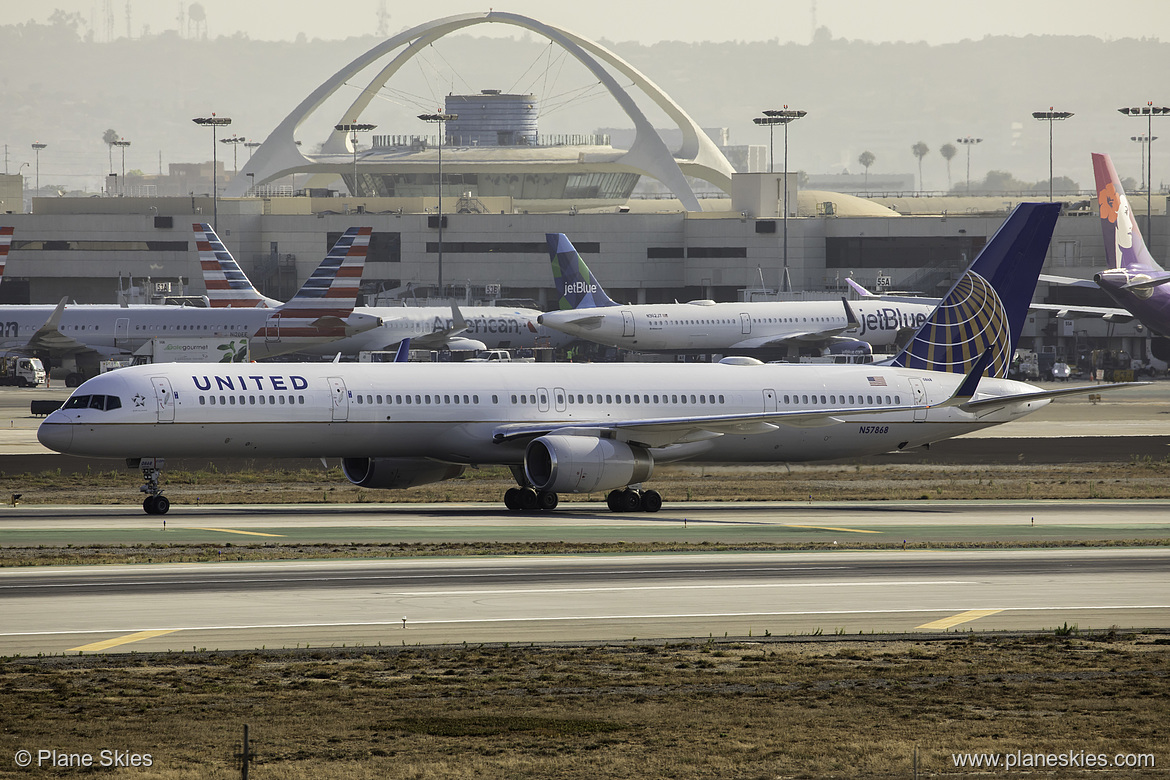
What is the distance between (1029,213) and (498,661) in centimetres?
3639

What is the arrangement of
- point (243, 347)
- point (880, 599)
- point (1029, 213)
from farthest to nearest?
point (243, 347), point (1029, 213), point (880, 599)

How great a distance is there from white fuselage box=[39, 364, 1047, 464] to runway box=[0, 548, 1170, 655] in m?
10.7

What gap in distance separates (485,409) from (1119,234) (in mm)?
64724

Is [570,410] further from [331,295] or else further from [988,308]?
[331,295]

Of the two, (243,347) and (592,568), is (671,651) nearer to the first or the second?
(592,568)

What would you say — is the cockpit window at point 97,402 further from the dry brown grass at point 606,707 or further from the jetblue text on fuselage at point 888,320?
the jetblue text on fuselage at point 888,320

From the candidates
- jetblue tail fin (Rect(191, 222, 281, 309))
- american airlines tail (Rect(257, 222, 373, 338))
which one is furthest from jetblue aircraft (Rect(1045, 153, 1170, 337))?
jetblue tail fin (Rect(191, 222, 281, 309))

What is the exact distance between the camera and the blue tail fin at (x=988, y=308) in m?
51.5

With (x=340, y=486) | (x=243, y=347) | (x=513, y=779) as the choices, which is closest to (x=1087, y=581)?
(x=513, y=779)

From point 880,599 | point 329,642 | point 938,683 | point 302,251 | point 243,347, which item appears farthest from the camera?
point 302,251

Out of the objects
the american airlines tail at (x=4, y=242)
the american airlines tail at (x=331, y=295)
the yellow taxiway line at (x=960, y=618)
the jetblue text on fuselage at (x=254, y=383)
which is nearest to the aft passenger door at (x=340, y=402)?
the jetblue text on fuselage at (x=254, y=383)

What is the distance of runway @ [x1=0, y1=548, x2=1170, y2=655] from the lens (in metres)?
23.5

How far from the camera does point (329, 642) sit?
22750 mm

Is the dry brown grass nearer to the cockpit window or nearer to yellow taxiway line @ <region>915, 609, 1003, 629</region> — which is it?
yellow taxiway line @ <region>915, 609, 1003, 629</region>
